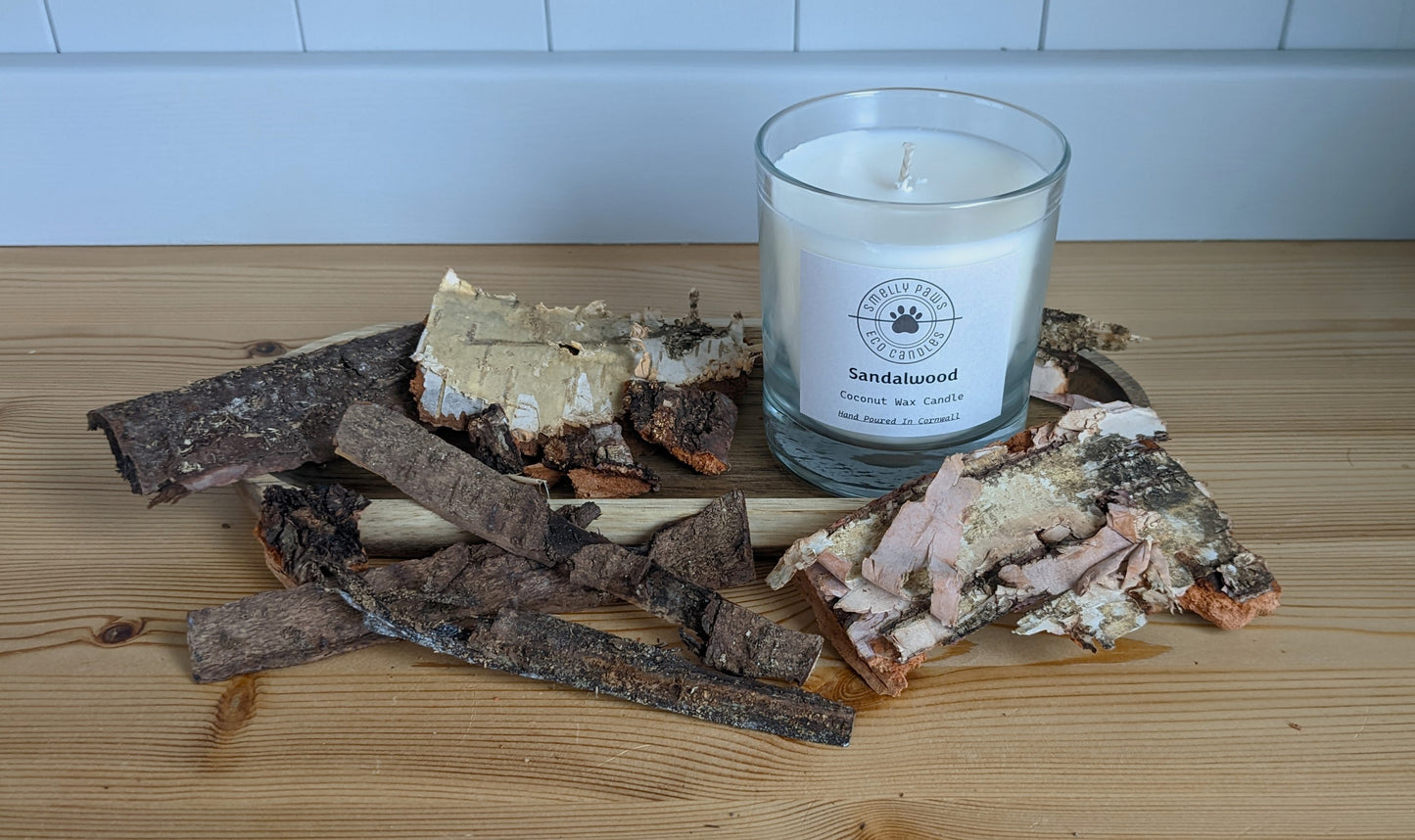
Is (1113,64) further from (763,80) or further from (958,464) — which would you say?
(958,464)

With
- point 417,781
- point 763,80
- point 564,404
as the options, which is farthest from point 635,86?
point 417,781

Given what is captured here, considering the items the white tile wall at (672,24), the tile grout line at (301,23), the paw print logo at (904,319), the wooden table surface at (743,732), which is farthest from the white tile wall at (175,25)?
the paw print logo at (904,319)

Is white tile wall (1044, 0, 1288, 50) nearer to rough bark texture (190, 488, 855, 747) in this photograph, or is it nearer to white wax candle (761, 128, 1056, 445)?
white wax candle (761, 128, 1056, 445)

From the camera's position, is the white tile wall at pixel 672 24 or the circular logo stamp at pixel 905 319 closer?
the circular logo stamp at pixel 905 319

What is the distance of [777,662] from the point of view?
49 centimetres

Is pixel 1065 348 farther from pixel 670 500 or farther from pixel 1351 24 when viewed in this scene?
pixel 1351 24

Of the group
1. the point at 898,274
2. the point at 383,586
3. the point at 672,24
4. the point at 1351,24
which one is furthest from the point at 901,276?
the point at 1351,24

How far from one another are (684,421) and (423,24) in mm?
385

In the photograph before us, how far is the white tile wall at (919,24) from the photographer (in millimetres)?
771

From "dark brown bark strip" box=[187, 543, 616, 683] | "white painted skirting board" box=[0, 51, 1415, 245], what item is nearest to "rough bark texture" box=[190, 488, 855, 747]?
"dark brown bark strip" box=[187, 543, 616, 683]

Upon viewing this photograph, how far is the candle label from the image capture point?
501 millimetres

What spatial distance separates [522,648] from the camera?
0.49 metres

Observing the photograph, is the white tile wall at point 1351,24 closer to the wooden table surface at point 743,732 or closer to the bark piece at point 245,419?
the wooden table surface at point 743,732

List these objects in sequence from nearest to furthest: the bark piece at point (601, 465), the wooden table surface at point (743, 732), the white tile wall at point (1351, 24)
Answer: the wooden table surface at point (743, 732) < the bark piece at point (601, 465) < the white tile wall at point (1351, 24)
